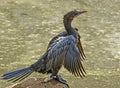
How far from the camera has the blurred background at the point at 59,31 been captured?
9289 millimetres

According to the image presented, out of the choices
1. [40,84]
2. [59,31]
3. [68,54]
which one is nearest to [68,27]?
[68,54]

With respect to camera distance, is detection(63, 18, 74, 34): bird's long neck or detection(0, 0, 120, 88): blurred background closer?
detection(63, 18, 74, 34): bird's long neck

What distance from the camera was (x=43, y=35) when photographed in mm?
10953

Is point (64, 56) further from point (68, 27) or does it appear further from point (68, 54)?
point (68, 27)

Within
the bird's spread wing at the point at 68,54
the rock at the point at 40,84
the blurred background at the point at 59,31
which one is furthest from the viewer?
the blurred background at the point at 59,31

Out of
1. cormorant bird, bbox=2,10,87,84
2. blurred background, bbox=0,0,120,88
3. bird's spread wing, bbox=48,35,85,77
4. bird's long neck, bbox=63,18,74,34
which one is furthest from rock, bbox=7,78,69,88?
blurred background, bbox=0,0,120,88

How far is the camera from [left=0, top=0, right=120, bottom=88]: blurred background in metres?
9.29

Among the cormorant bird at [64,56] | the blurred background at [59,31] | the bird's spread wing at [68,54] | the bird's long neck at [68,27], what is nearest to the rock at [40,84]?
the cormorant bird at [64,56]

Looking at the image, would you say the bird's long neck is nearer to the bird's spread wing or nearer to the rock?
the bird's spread wing

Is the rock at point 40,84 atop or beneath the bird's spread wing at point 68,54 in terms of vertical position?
beneath

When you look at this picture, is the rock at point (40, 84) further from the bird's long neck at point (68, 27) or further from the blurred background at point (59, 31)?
the blurred background at point (59, 31)

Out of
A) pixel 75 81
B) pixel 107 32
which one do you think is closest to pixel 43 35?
pixel 107 32

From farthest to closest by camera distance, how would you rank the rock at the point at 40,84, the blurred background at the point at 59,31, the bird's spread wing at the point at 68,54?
the blurred background at the point at 59,31 → the rock at the point at 40,84 → the bird's spread wing at the point at 68,54

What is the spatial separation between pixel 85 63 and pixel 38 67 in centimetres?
349
